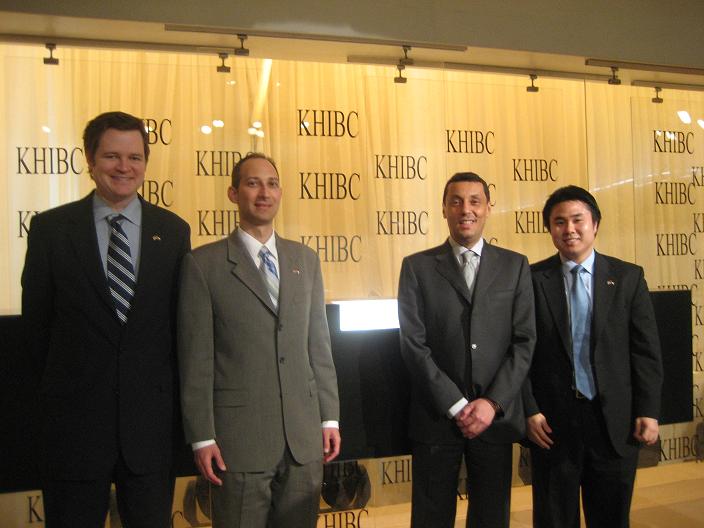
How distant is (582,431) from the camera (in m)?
2.52

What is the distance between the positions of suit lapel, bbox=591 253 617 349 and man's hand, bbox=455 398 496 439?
0.50 meters

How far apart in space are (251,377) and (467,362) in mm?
803

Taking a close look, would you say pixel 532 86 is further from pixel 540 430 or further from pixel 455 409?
pixel 455 409

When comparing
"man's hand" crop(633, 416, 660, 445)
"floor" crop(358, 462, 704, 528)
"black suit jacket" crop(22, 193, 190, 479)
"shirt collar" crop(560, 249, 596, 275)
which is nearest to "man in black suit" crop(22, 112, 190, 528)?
"black suit jacket" crop(22, 193, 190, 479)

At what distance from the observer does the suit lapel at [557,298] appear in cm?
255

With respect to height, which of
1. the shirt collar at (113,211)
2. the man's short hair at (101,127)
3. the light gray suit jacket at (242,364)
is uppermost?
the man's short hair at (101,127)

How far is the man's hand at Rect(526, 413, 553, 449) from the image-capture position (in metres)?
2.53

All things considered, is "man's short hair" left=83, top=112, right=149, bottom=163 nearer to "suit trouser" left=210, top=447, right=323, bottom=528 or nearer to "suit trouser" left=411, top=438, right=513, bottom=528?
"suit trouser" left=210, top=447, right=323, bottom=528

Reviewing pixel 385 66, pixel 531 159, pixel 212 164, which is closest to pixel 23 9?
pixel 212 164

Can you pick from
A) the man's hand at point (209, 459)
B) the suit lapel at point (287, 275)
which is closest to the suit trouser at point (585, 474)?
the suit lapel at point (287, 275)

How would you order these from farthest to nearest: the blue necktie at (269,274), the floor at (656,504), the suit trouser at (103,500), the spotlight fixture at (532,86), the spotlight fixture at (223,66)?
the spotlight fixture at (532,86) → the floor at (656,504) → the spotlight fixture at (223,66) → the blue necktie at (269,274) → the suit trouser at (103,500)

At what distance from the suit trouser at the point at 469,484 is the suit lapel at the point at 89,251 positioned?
4.14 ft

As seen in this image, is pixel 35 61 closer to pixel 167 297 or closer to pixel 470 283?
pixel 167 297

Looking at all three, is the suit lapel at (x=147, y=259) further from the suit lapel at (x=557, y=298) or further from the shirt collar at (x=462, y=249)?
the suit lapel at (x=557, y=298)
